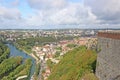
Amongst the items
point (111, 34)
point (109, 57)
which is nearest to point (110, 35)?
point (111, 34)

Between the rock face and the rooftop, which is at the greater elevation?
the rooftop

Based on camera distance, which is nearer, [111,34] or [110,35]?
[111,34]

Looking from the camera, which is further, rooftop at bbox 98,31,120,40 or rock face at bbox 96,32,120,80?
rooftop at bbox 98,31,120,40

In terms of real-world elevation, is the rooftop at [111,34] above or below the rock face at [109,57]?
above

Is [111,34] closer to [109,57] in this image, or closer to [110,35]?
[110,35]

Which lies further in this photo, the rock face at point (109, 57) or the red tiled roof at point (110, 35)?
the red tiled roof at point (110, 35)

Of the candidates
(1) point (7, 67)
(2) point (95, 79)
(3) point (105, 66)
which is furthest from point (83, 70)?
(1) point (7, 67)

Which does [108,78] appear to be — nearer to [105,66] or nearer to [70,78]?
[105,66]

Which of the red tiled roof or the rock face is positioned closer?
the rock face
